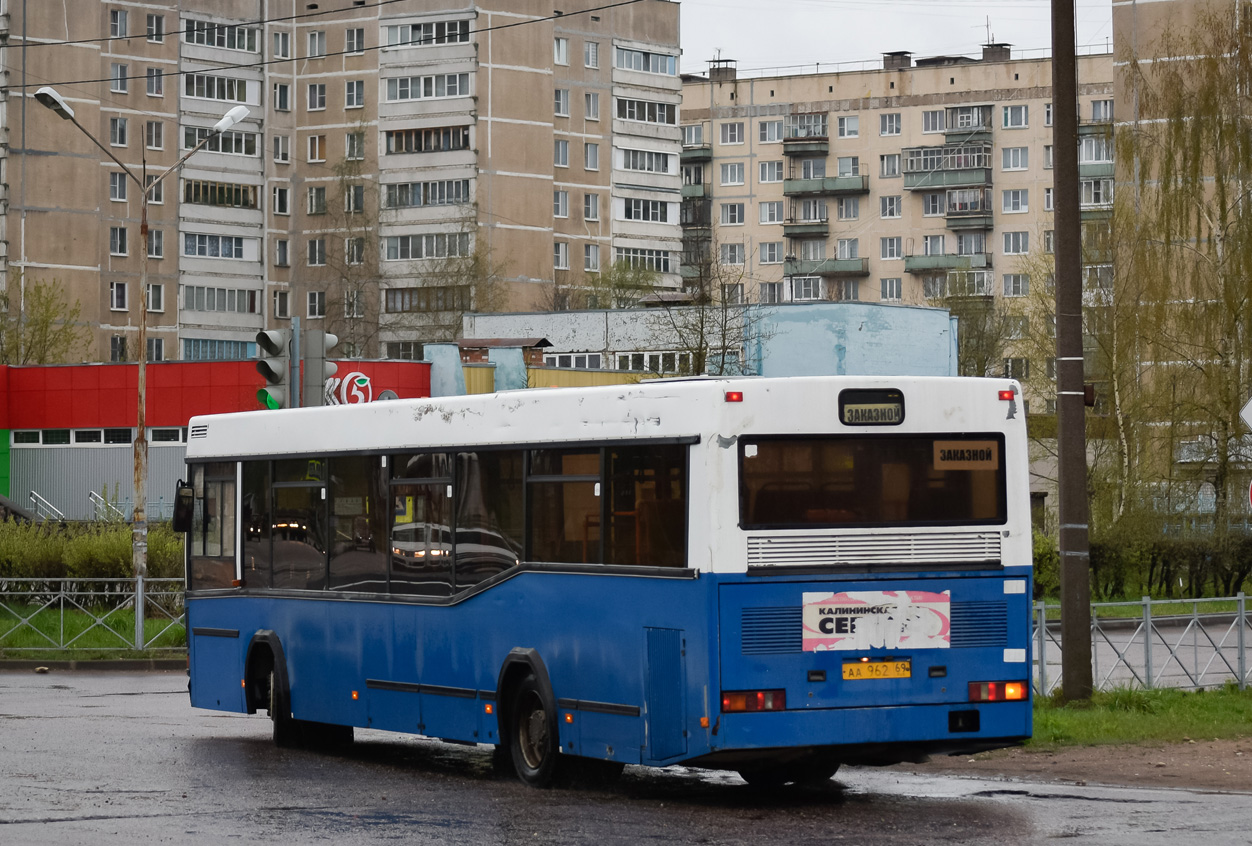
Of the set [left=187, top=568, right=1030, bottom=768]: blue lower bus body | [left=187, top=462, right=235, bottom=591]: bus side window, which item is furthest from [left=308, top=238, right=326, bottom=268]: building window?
[left=187, top=568, right=1030, bottom=768]: blue lower bus body

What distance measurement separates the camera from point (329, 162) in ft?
339

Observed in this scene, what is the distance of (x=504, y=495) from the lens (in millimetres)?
13766

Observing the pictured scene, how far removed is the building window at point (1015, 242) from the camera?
118 meters

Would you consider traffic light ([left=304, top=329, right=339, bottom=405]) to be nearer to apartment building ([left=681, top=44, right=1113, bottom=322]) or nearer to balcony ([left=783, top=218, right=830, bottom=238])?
apartment building ([left=681, top=44, right=1113, bottom=322])

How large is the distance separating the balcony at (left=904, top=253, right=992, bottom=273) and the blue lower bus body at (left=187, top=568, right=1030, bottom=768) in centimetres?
10632

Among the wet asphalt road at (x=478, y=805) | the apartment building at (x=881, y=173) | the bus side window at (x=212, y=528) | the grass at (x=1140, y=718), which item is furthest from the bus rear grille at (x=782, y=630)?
the apartment building at (x=881, y=173)

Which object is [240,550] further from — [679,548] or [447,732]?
[679,548]

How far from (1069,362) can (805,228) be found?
10742cm

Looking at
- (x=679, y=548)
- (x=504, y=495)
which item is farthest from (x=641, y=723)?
(x=504, y=495)

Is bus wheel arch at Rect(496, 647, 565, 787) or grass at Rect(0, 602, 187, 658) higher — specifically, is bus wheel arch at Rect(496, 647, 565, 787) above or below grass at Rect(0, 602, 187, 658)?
above

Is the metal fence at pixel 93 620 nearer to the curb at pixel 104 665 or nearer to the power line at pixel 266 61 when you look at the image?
the curb at pixel 104 665

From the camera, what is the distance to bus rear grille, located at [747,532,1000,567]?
39.1 feet

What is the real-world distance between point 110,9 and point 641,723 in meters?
93.3

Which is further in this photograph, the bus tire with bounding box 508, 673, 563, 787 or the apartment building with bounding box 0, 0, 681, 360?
the apartment building with bounding box 0, 0, 681, 360
